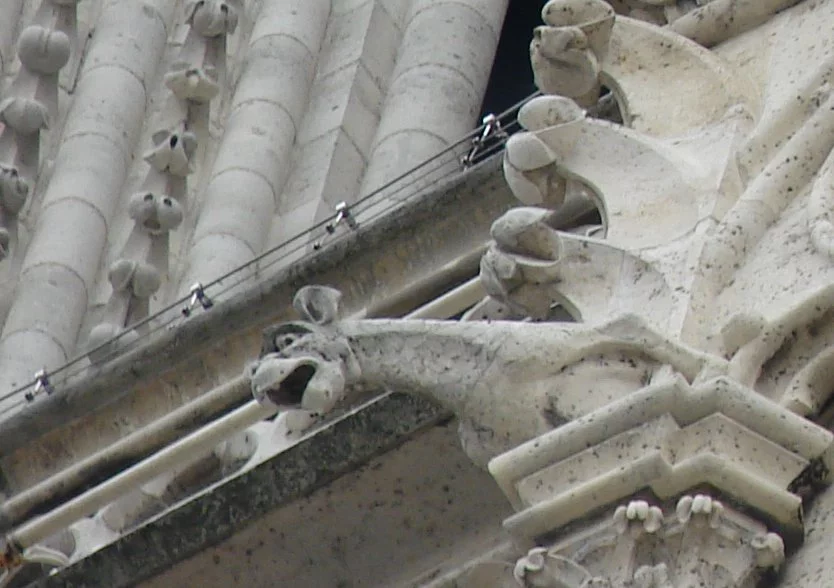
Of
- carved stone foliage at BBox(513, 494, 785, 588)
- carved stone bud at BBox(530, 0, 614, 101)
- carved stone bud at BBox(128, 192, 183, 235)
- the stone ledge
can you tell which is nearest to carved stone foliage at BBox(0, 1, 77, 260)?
carved stone bud at BBox(128, 192, 183, 235)

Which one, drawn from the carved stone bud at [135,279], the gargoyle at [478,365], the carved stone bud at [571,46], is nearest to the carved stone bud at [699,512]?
the gargoyle at [478,365]

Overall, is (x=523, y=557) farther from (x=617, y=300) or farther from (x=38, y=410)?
(x=38, y=410)

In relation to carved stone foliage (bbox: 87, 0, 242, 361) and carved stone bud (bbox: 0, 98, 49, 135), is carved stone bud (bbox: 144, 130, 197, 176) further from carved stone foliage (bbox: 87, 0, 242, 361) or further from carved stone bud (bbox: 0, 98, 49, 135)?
carved stone bud (bbox: 0, 98, 49, 135)

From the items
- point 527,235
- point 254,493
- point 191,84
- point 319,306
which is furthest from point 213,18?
point 319,306

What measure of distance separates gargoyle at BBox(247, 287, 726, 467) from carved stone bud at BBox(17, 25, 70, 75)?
706 centimetres

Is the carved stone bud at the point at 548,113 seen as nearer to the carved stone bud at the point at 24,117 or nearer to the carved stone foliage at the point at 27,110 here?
the carved stone foliage at the point at 27,110

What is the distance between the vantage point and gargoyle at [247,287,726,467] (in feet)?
25.6

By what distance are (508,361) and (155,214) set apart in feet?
21.1

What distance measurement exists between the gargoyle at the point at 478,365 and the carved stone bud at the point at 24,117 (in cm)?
688

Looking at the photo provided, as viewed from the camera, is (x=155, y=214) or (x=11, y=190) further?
(x=11, y=190)

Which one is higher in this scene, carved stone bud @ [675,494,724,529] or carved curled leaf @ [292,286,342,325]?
carved curled leaf @ [292,286,342,325]

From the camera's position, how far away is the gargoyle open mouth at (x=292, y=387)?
7.83 m

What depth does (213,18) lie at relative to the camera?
49.6 ft

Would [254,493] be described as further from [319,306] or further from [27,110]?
[27,110]
